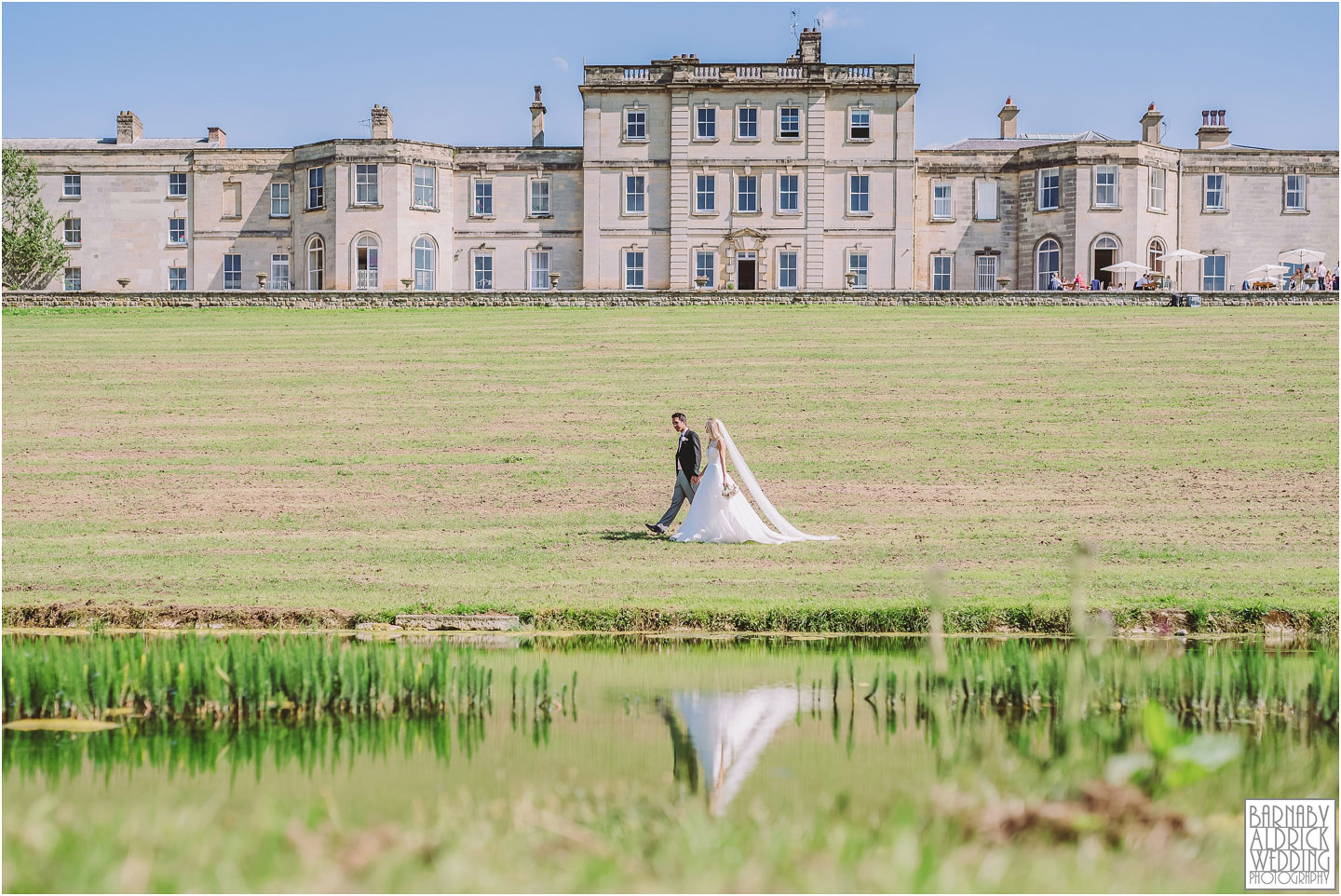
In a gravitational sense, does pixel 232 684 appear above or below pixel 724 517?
below

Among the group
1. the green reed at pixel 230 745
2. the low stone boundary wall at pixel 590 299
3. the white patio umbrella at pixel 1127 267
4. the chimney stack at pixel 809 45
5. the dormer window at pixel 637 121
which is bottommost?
the green reed at pixel 230 745

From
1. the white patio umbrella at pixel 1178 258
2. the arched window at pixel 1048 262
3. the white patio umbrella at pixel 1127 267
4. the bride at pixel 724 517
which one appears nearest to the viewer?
the bride at pixel 724 517

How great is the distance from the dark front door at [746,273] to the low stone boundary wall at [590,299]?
11.6m

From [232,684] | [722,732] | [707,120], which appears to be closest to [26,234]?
[707,120]

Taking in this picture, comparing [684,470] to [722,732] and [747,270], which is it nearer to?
[722,732]

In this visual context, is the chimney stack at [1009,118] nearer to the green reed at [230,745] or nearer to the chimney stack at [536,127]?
the chimney stack at [536,127]

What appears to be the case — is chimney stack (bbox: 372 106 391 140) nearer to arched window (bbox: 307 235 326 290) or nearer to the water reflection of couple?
arched window (bbox: 307 235 326 290)

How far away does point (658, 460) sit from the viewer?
2112cm

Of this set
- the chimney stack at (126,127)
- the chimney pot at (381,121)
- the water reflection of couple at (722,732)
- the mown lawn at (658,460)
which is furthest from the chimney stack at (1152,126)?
the water reflection of couple at (722,732)

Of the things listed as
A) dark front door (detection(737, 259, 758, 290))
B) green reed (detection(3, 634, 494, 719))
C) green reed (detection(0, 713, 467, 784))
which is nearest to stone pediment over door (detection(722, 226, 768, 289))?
dark front door (detection(737, 259, 758, 290))

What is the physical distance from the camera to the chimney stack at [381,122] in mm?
53491

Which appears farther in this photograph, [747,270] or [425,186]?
[747,270]

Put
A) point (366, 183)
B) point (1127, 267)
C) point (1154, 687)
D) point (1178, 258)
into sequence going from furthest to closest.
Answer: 1. point (1178, 258)
2. point (366, 183)
3. point (1127, 267)
4. point (1154, 687)

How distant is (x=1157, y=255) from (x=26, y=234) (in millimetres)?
45518
